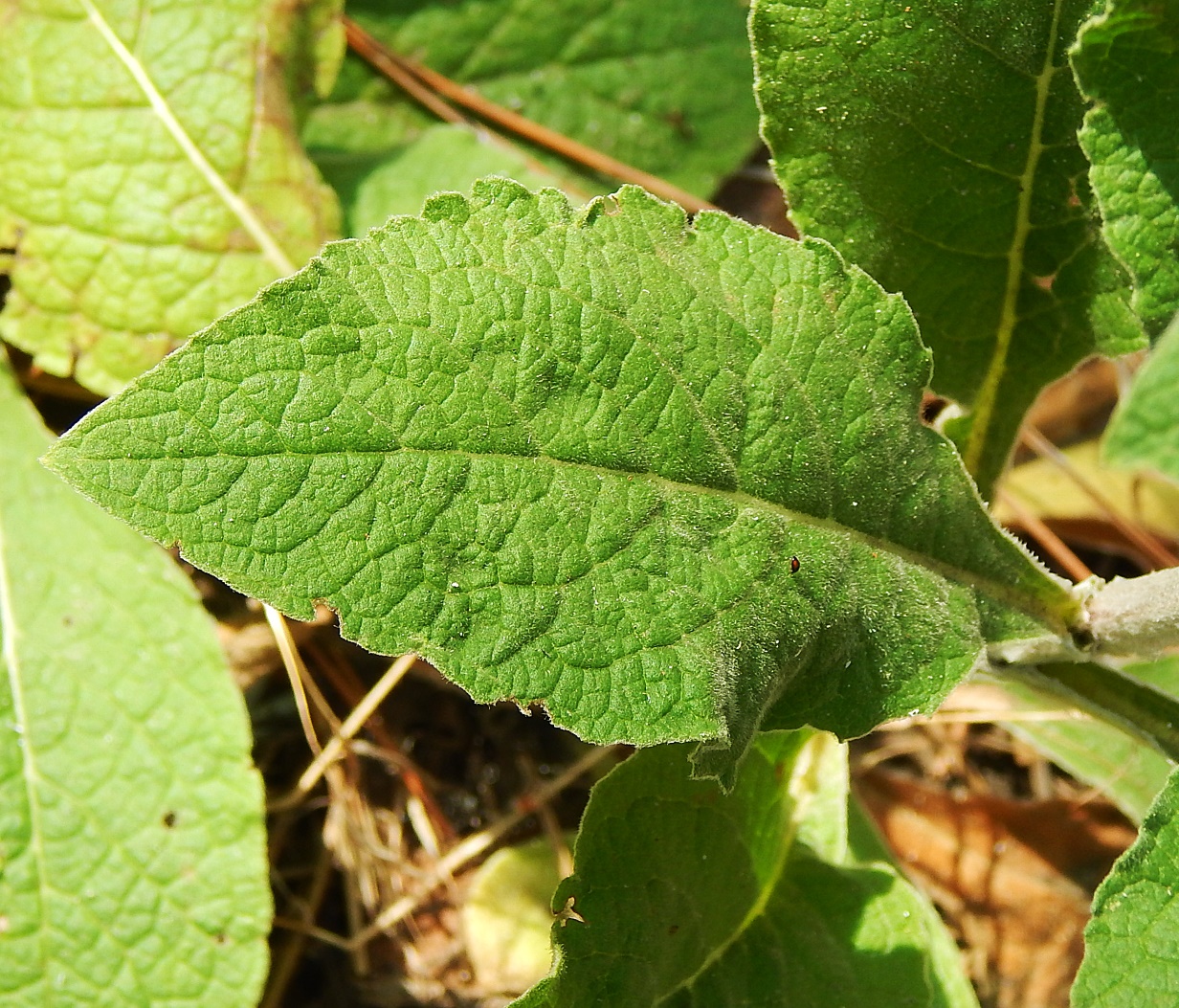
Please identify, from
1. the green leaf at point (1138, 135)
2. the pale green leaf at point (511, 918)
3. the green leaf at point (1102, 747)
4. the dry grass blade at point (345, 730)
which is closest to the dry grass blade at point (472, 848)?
the pale green leaf at point (511, 918)

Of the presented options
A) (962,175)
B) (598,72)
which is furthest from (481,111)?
(962,175)

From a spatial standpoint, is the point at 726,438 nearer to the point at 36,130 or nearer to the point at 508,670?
the point at 508,670

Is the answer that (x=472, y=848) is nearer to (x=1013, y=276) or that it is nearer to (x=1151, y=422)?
(x=1013, y=276)

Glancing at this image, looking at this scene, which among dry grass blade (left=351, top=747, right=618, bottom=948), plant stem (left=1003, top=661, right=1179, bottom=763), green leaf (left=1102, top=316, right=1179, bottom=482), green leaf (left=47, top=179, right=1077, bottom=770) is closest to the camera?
green leaf (left=1102, top=316, right=1179, bottom=482)

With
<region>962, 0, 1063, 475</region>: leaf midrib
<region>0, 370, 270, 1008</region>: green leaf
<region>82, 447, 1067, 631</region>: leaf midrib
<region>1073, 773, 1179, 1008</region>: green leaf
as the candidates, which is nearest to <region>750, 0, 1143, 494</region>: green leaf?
<region>962, 0, 1063, 475</region>: leaf midrib

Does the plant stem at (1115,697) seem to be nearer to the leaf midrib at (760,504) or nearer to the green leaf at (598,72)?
the leaf midrib at (760,504)

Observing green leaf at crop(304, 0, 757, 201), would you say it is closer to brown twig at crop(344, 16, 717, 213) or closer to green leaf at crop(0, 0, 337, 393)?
brown twig at crop(344, 16, 717, 213)
